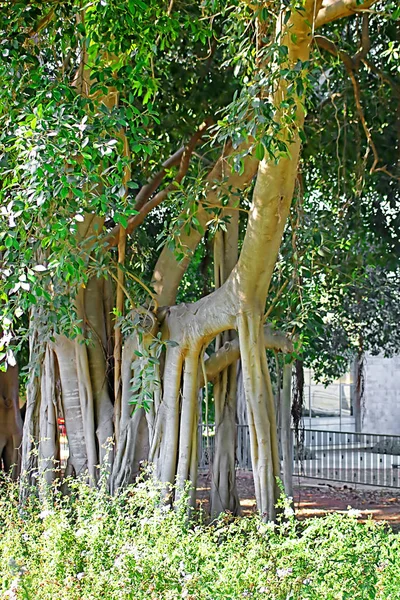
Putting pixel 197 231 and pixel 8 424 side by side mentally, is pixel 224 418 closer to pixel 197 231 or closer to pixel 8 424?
pixel 197 231

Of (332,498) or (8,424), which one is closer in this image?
(8,424)

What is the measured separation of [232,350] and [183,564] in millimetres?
3934

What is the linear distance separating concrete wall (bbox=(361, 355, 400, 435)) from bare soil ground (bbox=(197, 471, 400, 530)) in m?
9.33

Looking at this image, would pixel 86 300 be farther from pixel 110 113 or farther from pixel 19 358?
pixel 110 113

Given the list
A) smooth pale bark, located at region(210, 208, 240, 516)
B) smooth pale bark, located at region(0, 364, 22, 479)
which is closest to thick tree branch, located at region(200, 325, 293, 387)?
smooth pale bark, located at region(210, 208, 240, 516)

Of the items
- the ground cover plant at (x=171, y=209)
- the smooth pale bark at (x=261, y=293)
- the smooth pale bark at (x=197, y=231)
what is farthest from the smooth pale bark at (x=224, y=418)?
the smooth pale bark at (x=261, y=293)

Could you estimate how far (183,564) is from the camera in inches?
141

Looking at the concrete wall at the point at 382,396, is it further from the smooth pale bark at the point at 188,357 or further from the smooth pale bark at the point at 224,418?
the smooth pale bark at the point at 188,357

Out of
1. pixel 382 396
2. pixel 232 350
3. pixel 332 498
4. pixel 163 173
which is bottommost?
pixel 332 498

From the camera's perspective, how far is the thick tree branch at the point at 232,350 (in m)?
7.28

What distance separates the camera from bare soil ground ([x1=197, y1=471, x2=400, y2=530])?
1002cm

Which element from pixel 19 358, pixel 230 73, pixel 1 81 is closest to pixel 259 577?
pixel 1 81

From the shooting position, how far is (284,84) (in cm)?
514

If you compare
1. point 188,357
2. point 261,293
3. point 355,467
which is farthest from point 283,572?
point 355,467
